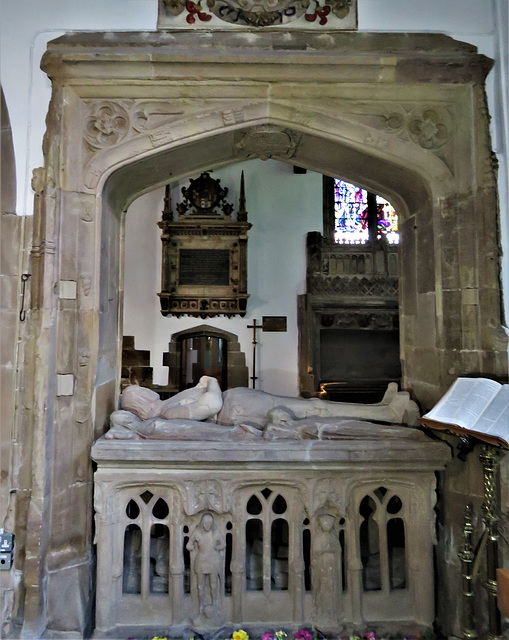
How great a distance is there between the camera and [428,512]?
91.0 inches

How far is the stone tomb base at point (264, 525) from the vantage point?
7.29 feet

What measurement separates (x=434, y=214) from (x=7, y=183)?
240cm

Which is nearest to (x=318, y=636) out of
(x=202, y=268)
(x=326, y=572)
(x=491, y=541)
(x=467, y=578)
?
(x=326, y=572)

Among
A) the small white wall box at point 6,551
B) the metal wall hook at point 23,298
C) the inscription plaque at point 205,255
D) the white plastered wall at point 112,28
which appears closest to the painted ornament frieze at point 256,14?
the white plastered wall at point 112,28

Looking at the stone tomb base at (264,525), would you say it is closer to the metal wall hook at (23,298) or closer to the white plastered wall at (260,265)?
the metal wall hook at (23,298)

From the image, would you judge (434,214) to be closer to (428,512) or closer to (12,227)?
(428,512)

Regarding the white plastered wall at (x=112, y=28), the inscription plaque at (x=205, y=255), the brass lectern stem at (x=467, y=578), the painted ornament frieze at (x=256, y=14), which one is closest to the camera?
the brass lectern stem at (x=467, y=578)

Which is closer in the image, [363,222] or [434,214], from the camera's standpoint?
[434,214]

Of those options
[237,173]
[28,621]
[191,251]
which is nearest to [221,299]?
[191,251]

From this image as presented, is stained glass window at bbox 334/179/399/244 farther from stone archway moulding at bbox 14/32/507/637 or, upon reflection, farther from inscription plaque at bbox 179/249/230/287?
stone archway moulding at bbox 14/32/507/637

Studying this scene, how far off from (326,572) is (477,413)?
1175mm

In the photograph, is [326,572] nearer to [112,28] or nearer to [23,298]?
[23,298]

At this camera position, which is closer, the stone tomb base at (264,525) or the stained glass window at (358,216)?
the stone tomb base at (264,525)

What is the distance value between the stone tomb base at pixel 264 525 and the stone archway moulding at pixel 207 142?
0.24m
